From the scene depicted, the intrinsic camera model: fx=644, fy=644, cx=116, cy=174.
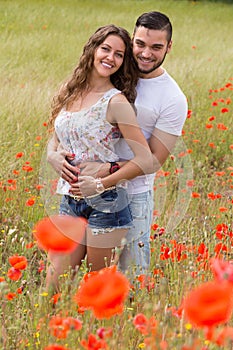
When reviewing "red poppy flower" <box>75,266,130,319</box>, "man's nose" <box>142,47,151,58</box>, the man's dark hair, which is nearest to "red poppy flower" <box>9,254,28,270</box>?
"red poppy flower" <box>75,266,130,319</box>

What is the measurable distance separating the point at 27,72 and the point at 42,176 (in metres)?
3.78

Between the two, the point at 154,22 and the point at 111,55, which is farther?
the point at 154,22

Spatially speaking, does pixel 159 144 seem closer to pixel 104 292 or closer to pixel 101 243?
pixel 101 243

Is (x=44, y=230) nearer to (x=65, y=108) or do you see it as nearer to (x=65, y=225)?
(x=65, y=225)

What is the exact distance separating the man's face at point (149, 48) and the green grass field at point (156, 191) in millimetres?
739

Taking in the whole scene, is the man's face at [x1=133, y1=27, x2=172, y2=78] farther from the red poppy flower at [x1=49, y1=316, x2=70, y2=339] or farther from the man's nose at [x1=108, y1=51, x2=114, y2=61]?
the red poppy flower at [x1=49, y1=316, x2=70, y2=339]

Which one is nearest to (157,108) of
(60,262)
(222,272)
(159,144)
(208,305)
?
(159,144)

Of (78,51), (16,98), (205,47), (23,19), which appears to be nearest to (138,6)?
(23,19)

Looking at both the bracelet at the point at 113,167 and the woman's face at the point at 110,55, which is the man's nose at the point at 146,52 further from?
the bracelet at the point at 113,167

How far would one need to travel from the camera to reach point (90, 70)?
2.90m

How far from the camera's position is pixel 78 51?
9453 millimetres

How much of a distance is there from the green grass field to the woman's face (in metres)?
0.71

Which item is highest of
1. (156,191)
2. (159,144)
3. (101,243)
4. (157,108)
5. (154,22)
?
(154,22)

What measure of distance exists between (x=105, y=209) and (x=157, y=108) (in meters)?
0.51
